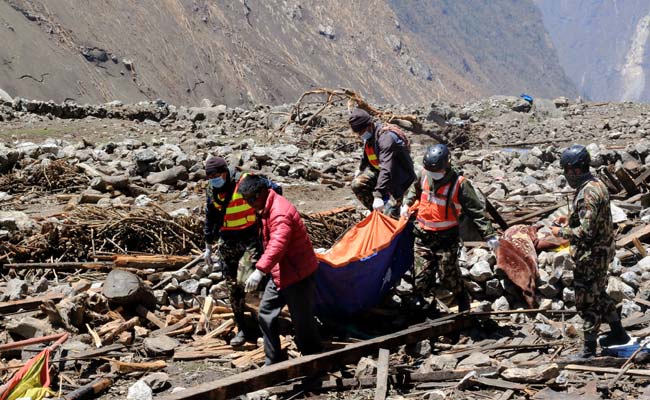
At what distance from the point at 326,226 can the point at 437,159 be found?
2447mm

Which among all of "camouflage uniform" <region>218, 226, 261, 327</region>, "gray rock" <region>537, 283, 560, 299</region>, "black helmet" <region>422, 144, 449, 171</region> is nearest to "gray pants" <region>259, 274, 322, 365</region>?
"camouflage uniform" <region>218, 226, 261, 327</region>

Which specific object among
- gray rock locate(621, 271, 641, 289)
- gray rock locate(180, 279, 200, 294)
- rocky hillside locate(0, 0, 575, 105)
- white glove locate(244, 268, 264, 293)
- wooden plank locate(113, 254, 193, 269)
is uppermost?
rocky hillside locate(0, 0, 575, 105)

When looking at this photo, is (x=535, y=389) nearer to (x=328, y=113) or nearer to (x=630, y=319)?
(x=630, y=319)

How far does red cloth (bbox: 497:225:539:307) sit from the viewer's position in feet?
20.6

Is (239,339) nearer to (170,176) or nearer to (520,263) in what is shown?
(520,263)

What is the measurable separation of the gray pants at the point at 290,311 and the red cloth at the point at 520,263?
6.91 feet

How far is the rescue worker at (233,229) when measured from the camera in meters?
5.52

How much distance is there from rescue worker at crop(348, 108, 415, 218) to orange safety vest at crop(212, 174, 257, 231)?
4.38 feet

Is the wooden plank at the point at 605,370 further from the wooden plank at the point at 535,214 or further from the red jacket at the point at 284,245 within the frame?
the wooden plank at the point at 535,214

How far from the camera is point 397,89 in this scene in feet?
306

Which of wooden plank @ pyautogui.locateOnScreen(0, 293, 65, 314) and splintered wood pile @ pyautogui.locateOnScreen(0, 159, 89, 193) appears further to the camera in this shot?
splintered wood pile @ pyautogui.locateOnScreen(0, 159, 89, 193)

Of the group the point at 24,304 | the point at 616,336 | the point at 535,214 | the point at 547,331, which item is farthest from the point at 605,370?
the point at 24,304

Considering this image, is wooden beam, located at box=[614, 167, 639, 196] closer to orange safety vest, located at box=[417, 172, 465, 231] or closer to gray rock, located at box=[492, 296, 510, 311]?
gray rock, located at box=[492, 296, 510, 311]

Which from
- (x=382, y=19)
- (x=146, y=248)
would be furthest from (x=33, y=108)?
(x=382, y=19)
